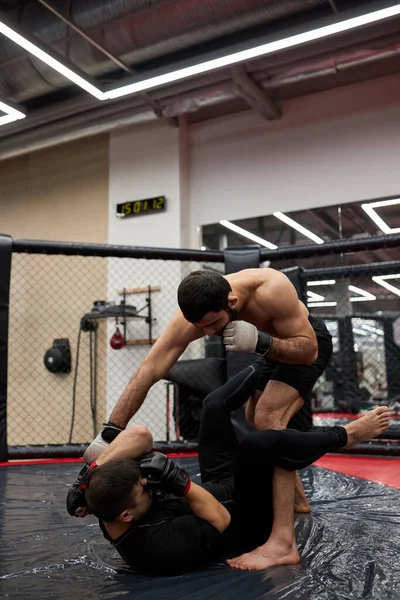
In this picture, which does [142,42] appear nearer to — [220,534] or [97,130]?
[97,130]

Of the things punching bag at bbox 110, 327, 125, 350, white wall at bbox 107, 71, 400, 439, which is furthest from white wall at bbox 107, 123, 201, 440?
punching bag at bbox 110, 327, 125, 350

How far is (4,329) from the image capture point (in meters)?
3.27

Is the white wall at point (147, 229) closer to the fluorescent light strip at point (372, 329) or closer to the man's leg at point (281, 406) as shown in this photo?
the fluorescent light strip at point (372, 329)

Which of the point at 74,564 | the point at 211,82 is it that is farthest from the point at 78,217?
the point at 74,564

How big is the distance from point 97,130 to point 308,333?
199 inches

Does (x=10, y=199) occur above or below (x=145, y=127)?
below

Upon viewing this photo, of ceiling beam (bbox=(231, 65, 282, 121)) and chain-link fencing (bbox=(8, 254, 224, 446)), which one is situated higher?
ceiling beam (bbox=(231, 65, 282, 121))

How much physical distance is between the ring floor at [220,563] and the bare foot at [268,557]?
3cm

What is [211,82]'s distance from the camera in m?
5.38

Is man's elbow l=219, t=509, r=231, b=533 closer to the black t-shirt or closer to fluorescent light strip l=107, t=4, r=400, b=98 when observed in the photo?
the black t-shirt

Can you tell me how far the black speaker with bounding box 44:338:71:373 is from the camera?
20.3ft

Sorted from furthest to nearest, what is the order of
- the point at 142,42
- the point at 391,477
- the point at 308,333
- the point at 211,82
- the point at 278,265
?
1. the point at 278,265
2. the point at 211,82
3. the point at 142,42
4. the point at 391,477
5. the point at 308,333

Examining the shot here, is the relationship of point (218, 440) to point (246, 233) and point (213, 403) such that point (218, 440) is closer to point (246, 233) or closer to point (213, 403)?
point (213, 403)

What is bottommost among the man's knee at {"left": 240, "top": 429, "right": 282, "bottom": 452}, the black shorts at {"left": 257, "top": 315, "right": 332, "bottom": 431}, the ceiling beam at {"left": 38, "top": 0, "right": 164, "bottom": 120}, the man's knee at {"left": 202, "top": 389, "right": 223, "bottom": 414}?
the man's knee at {"left": 240, "top": 429, "right": 282, "bottom": 452}
